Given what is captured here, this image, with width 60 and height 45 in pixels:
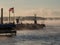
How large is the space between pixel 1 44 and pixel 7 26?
1609 centimetres

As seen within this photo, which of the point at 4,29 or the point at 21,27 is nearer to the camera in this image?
the point at 4,29

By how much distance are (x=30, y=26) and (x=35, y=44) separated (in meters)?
82.6

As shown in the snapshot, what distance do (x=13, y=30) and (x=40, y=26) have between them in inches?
2776

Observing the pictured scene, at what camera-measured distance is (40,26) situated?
466ft

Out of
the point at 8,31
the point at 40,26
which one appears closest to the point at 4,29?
the point at 8,31

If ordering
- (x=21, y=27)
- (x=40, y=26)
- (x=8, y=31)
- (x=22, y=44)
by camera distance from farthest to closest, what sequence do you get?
(x=40, y=26) → (x=21, y=27) → (x=8, y=31) → (x=22, y=44)

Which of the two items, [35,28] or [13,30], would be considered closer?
[13,30]

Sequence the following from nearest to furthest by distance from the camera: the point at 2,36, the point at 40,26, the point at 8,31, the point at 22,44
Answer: the point at 22,44, the point at 8,31, the point at 2,36, the point at 40,26

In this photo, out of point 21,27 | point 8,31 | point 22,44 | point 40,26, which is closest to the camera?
point 22,44

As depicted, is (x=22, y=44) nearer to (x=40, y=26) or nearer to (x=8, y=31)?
(x=8, y=31)

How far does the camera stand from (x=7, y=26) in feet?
235

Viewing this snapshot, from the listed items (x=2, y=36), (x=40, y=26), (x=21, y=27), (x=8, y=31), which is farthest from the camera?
(x=40, y=26)

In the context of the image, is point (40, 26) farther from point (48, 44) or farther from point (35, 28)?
point (48, 44)

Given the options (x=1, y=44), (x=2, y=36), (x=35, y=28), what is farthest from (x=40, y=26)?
(x=1, y=44)
